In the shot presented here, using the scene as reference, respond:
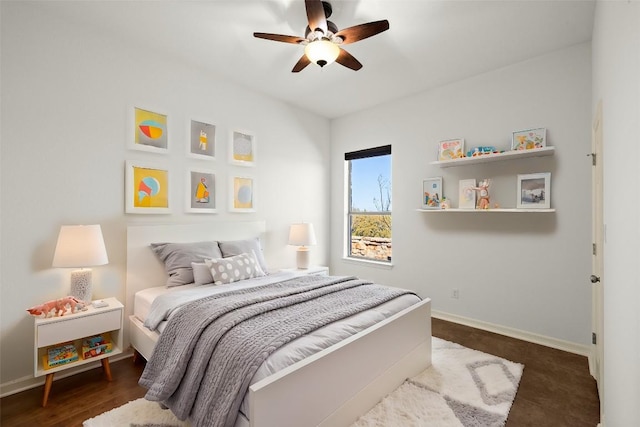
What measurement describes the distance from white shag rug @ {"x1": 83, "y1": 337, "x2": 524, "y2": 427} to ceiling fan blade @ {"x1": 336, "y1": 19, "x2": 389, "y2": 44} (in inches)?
96.0

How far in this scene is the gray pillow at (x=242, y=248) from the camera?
315cm

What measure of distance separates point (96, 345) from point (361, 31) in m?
2.99

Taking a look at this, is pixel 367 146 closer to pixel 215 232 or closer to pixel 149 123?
pixel 215 232

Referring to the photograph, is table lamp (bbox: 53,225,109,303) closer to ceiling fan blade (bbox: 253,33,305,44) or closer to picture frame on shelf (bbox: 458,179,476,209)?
ceiling fan blade (bbox: 253,33,305,44)

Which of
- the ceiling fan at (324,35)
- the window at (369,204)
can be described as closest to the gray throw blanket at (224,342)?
the ceiling fan at (324,35)

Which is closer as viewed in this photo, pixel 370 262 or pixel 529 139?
pixel 529 139

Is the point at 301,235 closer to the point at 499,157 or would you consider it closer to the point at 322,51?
the point at 322,51

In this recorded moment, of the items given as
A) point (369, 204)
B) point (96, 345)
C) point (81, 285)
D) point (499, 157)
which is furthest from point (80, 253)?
point (499, 157)

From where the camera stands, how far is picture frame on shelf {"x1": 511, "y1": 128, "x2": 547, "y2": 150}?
291cm

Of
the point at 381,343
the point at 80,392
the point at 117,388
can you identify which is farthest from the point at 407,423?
the point at 80,392

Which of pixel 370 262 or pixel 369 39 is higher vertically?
pixel 369 39

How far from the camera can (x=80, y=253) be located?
2205 millimetres

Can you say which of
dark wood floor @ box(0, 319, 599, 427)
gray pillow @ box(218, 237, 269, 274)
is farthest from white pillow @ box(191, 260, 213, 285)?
dark wood floor @ box(0, 319, 599, 427)

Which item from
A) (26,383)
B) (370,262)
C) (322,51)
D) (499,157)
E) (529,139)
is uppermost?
(322,51)
